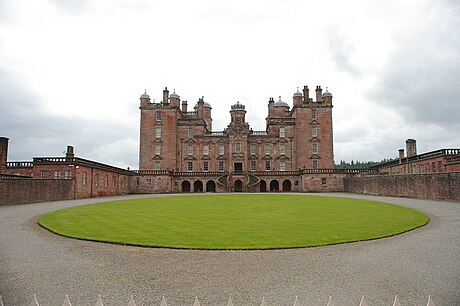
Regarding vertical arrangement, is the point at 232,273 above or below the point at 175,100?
below

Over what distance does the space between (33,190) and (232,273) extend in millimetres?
26272

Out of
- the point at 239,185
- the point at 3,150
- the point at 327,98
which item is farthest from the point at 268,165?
the point at 3,150

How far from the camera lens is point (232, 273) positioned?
7777mm

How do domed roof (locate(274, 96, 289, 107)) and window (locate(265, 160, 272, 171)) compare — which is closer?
window (locate(265, 160, 272, 171))

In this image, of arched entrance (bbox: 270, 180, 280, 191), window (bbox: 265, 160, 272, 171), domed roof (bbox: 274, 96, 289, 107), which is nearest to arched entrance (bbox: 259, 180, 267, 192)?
arched entrance (bbox: 270, 180, 280, 191)

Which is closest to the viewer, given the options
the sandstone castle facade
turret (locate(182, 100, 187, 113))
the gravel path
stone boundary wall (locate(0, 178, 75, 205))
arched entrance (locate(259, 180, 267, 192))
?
the gravel path

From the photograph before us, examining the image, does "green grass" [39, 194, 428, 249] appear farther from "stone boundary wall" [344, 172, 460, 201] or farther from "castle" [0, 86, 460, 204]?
"castle" [0, 86, 460, 204]

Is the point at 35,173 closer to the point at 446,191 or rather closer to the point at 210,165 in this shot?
the point at 210,165

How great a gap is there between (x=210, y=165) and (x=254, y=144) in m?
8.75

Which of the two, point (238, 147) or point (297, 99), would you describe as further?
point (297, 99)

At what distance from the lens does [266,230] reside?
1300cm

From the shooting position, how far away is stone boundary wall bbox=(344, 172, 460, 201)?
2658 cm

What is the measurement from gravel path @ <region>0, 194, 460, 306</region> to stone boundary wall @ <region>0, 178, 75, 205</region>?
17.4 m

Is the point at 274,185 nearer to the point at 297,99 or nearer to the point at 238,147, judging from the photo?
the point at 238,147
